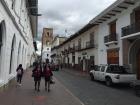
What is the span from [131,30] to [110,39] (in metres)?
4.09

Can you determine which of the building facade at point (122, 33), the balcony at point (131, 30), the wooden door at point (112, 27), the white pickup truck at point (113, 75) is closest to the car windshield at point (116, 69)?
the white pickup truck at point (113, 75)

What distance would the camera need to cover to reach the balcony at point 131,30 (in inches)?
658

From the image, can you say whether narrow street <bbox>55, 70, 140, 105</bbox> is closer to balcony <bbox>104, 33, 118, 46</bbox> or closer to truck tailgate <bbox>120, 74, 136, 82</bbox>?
truck tailgate <bbox>120, 74, 136, 82</bbox>

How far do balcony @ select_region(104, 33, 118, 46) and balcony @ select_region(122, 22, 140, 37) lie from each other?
1849mm

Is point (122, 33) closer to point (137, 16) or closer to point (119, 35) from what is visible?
point (119, 35)

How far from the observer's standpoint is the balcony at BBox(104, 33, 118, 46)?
67.4 ft

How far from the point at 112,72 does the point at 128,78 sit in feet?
4.76

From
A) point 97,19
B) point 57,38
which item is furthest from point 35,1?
point 57,38

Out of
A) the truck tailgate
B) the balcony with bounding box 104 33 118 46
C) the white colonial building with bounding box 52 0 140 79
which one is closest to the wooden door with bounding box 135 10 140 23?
the white colonial building with bounding box 52 0 140 79

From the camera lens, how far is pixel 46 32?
16.0m

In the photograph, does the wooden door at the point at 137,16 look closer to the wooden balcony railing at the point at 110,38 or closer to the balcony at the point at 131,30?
the balcony at the point at 131,30

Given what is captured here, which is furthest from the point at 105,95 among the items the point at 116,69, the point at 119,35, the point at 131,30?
the point at 119,35

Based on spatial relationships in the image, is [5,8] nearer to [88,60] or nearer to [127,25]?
[127,25]

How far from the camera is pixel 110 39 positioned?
70.0 feet
